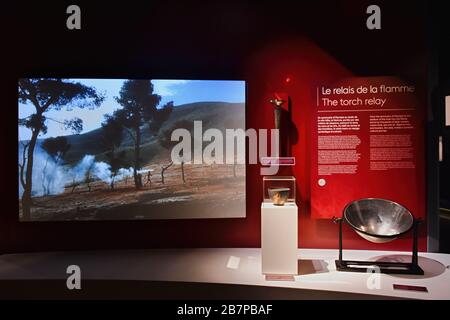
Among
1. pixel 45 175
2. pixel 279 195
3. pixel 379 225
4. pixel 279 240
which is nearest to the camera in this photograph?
pixel 279 240

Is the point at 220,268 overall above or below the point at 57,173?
below

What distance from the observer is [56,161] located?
10.6ft

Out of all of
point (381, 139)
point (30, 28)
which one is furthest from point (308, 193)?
point (30, 28)

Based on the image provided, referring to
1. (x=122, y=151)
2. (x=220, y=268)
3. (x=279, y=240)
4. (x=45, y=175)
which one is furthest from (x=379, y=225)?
(x=45, y=175)

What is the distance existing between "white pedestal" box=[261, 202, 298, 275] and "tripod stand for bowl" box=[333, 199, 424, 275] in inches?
15.1

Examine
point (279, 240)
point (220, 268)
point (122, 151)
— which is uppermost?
point (122, 151)

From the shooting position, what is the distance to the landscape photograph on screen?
322 cm

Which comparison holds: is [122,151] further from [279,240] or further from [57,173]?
[279,240]

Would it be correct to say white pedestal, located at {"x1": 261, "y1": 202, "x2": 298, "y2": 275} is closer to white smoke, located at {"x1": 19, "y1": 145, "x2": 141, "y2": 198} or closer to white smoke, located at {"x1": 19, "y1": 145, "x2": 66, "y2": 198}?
white smoke, located at {"x1": 19, "y1": 145, "x2": 141, "y2": 198}

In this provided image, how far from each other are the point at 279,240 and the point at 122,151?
1.64 metres

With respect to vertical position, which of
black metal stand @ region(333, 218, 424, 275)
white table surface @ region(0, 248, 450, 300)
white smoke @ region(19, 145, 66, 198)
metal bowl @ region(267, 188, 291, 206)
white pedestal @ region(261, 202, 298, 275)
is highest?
white smoke @ region(19, 145, 66, 198)

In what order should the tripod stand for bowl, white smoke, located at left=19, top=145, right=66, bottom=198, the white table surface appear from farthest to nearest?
1. white smoke, located at left=19, top=145, right=66, bottom=198
2. the tripod stand for bowl
3. the white table surface

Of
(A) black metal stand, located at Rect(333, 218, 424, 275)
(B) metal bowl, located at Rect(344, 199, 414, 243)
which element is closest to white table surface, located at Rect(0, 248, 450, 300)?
(A) black metal stand, located at Rect(333, 218, 424, 275)

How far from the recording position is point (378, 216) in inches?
114
